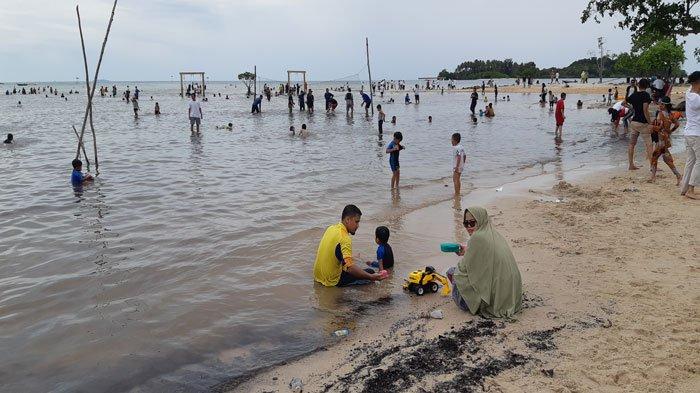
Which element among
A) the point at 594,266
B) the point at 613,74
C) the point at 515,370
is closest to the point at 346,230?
the point at 515,370

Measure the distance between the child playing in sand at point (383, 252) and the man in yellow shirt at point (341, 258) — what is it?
0.93 ft

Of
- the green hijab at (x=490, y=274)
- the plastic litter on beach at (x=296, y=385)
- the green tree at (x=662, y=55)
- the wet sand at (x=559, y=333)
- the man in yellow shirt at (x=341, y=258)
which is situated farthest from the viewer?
the green tree at (x=662, y=55)

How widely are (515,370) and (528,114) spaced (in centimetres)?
3858

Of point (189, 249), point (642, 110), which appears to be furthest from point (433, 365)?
point (642, 110)

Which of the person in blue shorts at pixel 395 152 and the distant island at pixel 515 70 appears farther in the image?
the distant island at pixel 515 70

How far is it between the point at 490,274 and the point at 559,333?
91 centimetres

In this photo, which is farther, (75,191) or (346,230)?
(75,191)

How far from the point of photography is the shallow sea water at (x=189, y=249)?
5590 mm

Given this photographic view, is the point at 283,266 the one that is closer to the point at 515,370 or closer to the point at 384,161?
the point at 515,370

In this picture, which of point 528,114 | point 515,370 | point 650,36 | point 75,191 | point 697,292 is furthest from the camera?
point 528,114

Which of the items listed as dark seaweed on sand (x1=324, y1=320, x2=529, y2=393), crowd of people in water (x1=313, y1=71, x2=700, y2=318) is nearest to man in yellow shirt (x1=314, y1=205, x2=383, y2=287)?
crowd of people in water (x1=313, y1=71, x2=700, y2=318)

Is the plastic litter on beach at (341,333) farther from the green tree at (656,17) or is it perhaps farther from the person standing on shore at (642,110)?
the green tree at (656,17)

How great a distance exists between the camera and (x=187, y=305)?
680cm

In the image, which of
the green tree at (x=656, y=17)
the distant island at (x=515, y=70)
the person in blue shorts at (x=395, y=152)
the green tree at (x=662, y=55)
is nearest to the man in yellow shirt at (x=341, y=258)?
the person in blue shorts at (x=395, y=152)
